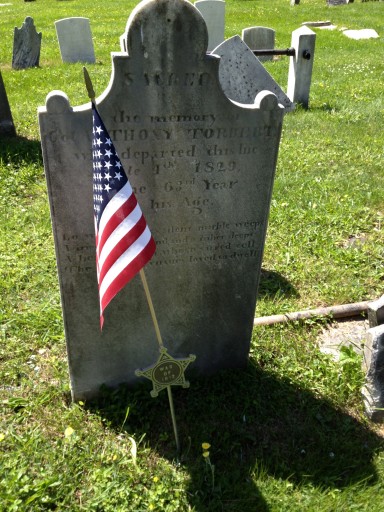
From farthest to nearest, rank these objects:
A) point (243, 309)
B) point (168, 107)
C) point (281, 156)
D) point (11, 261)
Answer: point (281, 156) < point (11, 261) < point (243, 309) < point (168, 107)

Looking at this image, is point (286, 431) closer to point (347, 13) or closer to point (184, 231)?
point (184, 231)

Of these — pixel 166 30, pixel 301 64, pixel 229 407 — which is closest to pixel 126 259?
pixel 166 30

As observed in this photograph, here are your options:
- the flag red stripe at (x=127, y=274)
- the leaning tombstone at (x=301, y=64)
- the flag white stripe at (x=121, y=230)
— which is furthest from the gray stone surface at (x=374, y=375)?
the leaning tombstone at (x=301, y=64)

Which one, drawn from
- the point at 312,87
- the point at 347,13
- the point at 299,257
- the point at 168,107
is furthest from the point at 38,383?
the point at 347,13

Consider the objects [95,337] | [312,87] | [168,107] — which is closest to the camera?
[168,107]

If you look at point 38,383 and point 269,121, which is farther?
point 38,383

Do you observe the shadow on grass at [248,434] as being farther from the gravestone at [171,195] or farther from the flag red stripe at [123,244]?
the flag red stripe at [123,244]

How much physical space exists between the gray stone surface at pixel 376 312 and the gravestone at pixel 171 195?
750 mm

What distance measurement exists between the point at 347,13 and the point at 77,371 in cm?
1950

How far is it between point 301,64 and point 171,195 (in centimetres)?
660

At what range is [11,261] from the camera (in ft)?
15.4

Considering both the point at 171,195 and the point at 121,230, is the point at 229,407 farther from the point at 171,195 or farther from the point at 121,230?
the point at 121,230

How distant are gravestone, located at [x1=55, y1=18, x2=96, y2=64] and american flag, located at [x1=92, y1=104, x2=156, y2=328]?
1145 centimetres

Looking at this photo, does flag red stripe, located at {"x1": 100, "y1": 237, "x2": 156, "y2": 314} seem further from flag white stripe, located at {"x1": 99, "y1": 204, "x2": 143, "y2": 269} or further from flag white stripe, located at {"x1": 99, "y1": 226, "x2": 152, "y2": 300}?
flag white stripe, located at {"x1": 99, "y1": 204, "x2": 143, "y2": 269}
